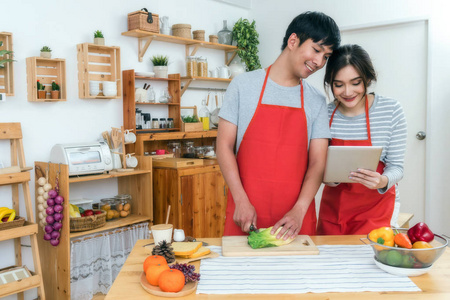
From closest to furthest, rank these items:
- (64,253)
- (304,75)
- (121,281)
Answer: (121,281), (304,75), (64,253)

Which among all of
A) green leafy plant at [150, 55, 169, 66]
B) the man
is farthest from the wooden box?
the man

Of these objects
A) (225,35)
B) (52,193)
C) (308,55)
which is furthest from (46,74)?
(308,55)

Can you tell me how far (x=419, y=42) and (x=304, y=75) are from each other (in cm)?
275

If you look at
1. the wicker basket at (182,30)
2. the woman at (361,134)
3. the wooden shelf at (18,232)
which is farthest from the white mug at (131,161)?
the woman at (361,134)

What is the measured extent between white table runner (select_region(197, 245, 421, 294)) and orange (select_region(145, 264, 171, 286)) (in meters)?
0.12

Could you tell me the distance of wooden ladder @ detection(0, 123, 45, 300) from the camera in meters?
2.82

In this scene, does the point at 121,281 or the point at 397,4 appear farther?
the point at 397,4

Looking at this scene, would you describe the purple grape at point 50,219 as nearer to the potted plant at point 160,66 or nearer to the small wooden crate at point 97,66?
the small wooden crate at point 97,66

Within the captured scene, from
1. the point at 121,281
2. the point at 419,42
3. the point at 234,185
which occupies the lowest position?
the point at 121,281

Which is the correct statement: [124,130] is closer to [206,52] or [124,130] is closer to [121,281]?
[206,52]

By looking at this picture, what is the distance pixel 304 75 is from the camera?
1874 mm

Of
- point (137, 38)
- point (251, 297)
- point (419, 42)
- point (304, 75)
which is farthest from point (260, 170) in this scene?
point (419, 42)

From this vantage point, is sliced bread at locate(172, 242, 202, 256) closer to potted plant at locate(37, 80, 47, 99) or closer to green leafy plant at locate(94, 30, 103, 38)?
potted plant at locate(37, 80, 47, 99)

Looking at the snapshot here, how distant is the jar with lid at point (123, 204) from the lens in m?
3.61
